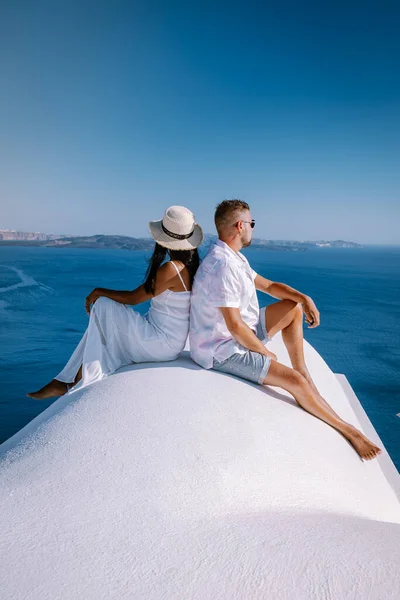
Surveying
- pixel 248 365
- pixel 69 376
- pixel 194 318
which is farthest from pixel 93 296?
pixel 248 365

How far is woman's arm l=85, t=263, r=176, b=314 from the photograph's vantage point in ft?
7.95

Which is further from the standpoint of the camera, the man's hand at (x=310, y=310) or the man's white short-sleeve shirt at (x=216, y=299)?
the man's hand at (x=310, y=310)

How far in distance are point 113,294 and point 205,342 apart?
0.64 metres

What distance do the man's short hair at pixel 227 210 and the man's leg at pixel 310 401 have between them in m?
0.88

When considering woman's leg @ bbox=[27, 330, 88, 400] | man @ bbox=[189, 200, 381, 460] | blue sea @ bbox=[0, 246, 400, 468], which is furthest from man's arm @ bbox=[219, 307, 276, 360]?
blue sea @ bbox=[0, 246, 400, 468]

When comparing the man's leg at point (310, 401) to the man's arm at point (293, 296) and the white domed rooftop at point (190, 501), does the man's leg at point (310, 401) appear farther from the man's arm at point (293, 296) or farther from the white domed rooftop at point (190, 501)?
the man's arm at point (293, 296)

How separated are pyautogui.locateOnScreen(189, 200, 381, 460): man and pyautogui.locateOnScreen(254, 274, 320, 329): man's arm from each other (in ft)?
0.93

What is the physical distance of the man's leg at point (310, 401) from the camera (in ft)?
8.03

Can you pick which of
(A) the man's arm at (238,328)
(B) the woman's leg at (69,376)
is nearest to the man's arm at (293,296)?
(A) the man's arm at (238,328)

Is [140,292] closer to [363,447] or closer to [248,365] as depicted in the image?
[248,365]

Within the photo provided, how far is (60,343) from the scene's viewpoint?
12.3m

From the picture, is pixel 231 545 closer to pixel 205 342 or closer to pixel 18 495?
pixel 18 495

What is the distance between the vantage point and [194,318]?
8.34ft

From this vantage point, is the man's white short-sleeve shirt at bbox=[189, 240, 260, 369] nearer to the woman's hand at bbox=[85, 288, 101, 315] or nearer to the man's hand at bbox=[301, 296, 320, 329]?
the man's hand at bbox=[301, 296, 320, 329]
